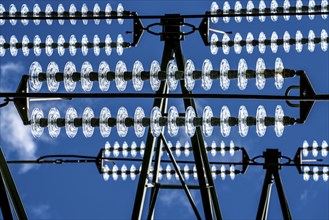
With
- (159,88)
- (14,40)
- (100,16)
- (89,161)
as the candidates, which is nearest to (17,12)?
(14,40)

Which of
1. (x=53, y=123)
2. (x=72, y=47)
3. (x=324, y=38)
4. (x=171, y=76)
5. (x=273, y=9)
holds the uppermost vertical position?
(x=273, y=9)

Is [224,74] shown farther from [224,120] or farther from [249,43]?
[249,43]

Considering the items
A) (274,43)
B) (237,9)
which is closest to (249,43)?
(274,43)

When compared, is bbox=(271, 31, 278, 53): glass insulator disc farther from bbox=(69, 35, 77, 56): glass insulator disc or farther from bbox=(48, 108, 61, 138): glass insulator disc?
bbox=(48, 108, 61, 138): glass insulator disc

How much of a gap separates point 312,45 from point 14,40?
5.90 m

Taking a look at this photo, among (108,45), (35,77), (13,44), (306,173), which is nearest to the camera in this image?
(35,77)

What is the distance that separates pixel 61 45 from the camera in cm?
1340

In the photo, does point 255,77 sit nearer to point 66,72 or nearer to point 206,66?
point 206,66

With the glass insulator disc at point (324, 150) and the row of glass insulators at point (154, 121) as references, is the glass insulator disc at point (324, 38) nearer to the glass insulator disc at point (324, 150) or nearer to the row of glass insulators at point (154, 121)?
the glass insulator disc at point (324, 150)

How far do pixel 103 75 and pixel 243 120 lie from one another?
202 centimetres

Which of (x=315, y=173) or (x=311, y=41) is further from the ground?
(x=311, y=41)

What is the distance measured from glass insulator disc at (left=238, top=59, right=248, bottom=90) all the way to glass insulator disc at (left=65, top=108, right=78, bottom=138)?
226cm

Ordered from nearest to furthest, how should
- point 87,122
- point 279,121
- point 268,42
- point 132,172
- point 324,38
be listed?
point 279,121 < point 87,122 < point 268,42 < point 324,38 < point 132,172

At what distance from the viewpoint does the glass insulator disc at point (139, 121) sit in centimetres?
909
